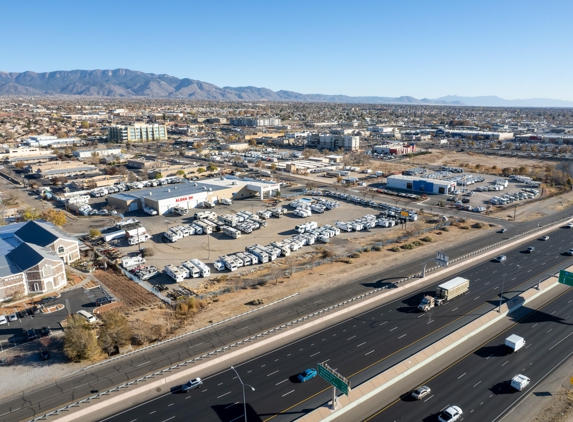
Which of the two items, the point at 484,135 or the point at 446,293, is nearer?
the point at 446,293

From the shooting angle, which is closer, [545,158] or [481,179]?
[481,179]

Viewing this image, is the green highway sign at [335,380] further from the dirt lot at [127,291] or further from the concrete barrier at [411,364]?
the dirt lot at [127,291]

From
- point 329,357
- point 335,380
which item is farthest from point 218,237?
point 335,380

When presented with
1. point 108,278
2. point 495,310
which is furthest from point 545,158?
point 108,278

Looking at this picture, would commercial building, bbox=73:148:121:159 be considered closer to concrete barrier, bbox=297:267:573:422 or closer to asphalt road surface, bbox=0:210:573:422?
asphalt road surface, bbox=0:210:573:422

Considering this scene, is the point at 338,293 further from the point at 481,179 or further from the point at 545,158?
the point at 545,158

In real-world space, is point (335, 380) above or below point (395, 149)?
below

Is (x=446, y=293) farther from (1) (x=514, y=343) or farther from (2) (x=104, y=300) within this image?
(2) (x=104, y=300)
